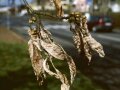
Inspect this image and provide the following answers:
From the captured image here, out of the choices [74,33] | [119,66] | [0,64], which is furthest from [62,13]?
[119,66]

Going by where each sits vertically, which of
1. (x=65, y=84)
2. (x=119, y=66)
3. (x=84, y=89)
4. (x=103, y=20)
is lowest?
(x=103, y=20)

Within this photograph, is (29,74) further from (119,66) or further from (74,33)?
(74,33)

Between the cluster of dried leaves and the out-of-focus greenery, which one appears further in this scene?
the out-of-focus greenery

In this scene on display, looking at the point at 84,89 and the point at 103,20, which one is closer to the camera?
the point at 84,89

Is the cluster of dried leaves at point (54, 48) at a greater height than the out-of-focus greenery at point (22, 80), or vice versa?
the cluster of dried leaves at point (54, 48)

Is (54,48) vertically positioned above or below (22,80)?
above

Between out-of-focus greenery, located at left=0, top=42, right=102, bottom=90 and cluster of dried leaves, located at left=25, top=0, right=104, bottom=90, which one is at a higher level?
cluster of dried leaves, located at left=25, top=0, right=104, bottom=90

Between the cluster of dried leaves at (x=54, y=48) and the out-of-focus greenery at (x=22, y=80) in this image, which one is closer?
the cluster of dried leaves at (x=54, y=48)

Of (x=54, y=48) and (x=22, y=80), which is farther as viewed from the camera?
(x=22, y=80)
